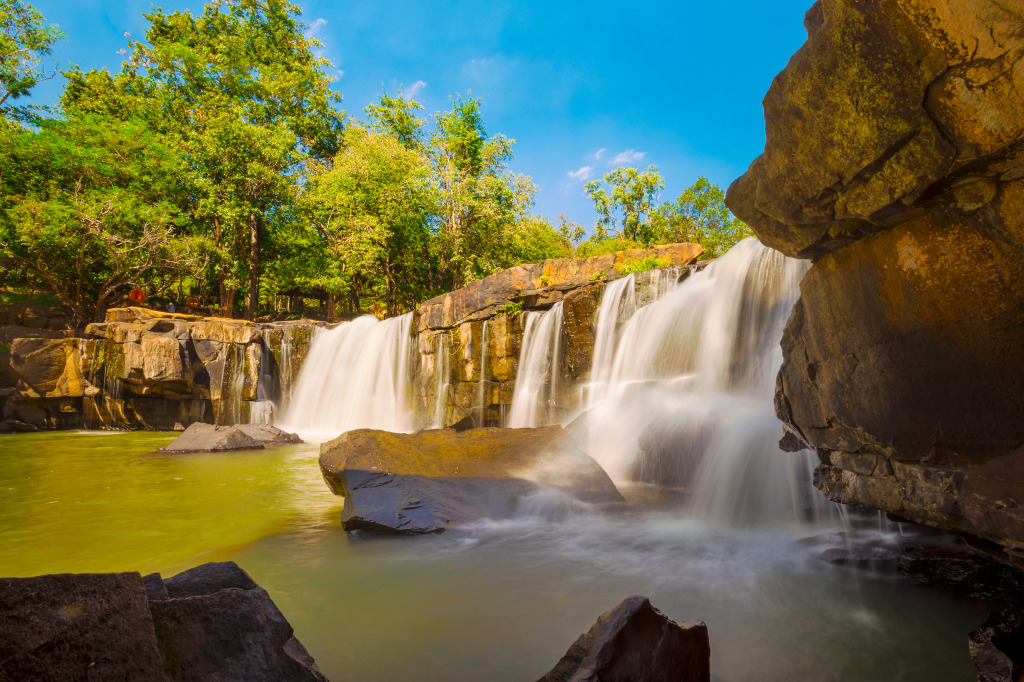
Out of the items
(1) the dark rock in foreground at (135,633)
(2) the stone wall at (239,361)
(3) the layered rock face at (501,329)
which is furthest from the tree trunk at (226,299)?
(1) the dark rock in foreground at (135,633)

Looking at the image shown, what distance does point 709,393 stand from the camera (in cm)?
840

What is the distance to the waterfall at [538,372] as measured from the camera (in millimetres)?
13203

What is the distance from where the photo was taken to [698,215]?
35188 mm

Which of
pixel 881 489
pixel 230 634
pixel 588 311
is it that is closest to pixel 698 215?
pixel 588 311

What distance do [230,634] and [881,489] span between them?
3.71m

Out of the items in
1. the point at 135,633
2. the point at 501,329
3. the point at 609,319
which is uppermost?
the point at 609,319

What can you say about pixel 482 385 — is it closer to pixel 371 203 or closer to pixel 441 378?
pixel 441 378

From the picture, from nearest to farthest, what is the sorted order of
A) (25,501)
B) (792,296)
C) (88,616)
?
(88,616) < (25,501) < (792,296)

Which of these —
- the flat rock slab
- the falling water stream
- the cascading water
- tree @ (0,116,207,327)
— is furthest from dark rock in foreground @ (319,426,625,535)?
tree @ (0,116,207,327)

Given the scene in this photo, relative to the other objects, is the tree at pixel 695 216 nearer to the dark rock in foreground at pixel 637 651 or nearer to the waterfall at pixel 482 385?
the waterfall at pixel 482 385

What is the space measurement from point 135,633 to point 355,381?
16.9 m

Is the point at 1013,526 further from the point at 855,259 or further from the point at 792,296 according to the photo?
the point at 792,296

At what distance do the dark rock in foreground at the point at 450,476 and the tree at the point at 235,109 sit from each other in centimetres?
2100

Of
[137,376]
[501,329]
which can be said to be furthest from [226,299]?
[501,329]
